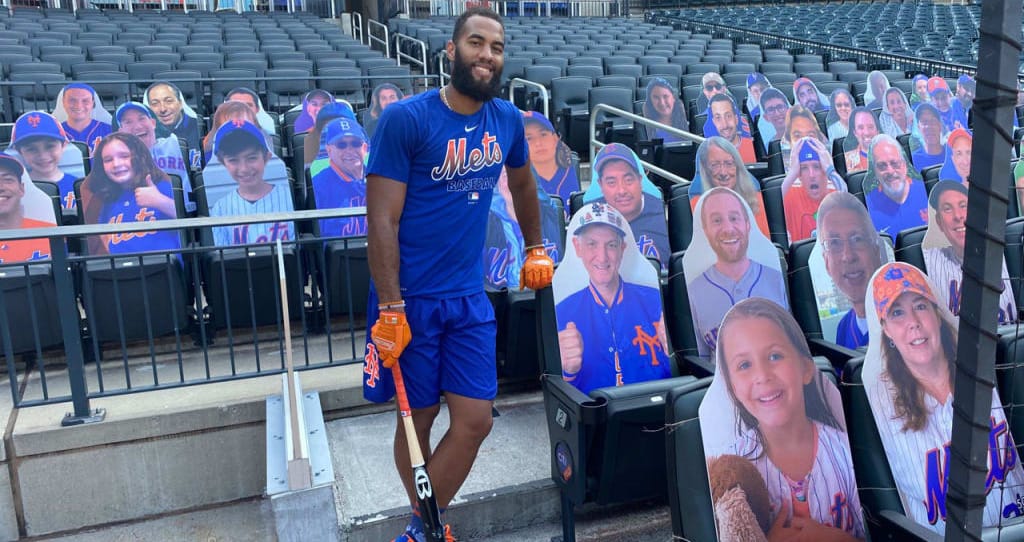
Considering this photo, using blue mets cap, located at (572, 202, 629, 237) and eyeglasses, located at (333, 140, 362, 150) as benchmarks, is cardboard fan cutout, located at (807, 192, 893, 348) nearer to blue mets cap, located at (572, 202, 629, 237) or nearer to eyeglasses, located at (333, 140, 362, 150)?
blue mets cap, located at (572, 202, 629, 237)

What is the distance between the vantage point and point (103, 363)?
398 cm

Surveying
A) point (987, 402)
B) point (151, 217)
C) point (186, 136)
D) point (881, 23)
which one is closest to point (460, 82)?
point (987, 402)

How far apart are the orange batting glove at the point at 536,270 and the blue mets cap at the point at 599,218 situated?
35 cm

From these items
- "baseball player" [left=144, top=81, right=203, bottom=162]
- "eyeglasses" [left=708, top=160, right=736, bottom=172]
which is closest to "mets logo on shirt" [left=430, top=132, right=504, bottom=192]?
"eyeglasses" [left=708, top=160, right=736, bottom=172]

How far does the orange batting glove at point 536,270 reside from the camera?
2.81 meters

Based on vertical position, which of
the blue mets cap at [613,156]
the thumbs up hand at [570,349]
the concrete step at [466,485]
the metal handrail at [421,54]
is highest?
the metal handrail at [421,54]

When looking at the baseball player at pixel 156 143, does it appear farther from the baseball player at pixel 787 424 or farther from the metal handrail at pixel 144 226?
the baseball player at pixel 787 424

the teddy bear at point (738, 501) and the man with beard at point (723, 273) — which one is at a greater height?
the man with beard at point (723, 273)

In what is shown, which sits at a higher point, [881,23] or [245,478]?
[881,23]

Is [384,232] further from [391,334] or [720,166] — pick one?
[720,166]

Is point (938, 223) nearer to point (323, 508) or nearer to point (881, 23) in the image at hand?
point (323, 508)

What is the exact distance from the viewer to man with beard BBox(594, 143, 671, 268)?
4.21m

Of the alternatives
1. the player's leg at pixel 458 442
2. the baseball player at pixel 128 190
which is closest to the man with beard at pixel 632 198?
the player's leg at pixel 458 442

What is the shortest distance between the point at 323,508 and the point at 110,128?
484 cm
